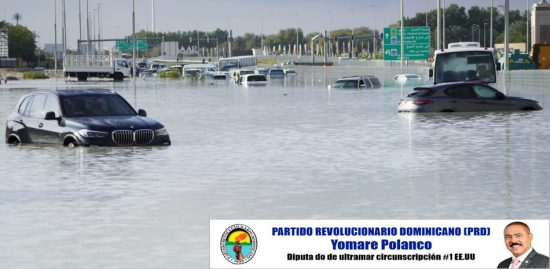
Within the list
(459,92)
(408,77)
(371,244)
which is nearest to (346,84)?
(408,77)

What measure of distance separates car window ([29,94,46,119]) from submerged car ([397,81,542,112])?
1735cm

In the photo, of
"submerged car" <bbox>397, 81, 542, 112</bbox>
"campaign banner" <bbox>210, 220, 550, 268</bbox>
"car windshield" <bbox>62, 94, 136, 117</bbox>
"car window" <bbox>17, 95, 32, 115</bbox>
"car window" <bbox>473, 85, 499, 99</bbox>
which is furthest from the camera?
"car window" <bbox>473, 85, 499, 99</bbox>

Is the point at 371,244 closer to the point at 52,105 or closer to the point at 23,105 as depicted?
the point at 52,105

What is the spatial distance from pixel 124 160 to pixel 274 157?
9.49 feet

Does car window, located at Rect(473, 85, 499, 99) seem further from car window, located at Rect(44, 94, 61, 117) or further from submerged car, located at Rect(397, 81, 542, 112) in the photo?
car window, located at Rect(44, 94, 61, 117)

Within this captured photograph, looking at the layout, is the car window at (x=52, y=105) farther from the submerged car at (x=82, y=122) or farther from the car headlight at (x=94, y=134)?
the car headlight at (x=94, y=134)

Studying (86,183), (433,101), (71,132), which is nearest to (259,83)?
(433,101)

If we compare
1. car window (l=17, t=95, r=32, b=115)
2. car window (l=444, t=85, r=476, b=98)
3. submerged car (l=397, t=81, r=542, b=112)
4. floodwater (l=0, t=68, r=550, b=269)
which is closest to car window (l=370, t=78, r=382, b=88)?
submerged car (l=397, t=81, r=542, b=112)

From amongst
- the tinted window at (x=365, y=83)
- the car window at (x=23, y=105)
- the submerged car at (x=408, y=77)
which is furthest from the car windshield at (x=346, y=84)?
the car window at (x=23, y=105)

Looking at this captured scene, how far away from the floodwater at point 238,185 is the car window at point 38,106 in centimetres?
73

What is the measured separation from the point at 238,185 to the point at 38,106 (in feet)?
32.4

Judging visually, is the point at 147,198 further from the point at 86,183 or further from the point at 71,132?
the point at 71,132

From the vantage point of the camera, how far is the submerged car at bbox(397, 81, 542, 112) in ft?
132

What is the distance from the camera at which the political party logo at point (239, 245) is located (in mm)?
7918
